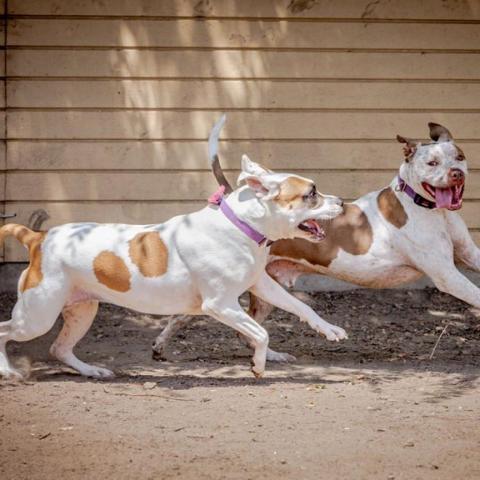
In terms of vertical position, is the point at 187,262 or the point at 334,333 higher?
the point at 187,262

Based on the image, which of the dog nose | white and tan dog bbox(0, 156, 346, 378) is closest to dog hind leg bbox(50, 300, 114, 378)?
white and tan dog bbox(0, 156, 346, 378)

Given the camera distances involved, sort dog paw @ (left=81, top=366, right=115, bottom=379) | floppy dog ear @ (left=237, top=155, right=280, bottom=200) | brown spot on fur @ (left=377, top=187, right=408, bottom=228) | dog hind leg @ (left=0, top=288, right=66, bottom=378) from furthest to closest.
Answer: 1. brown spot on fur @ (left=377, top=187, right=408, bottom=228)
2. dog paw @ (left=81, top=366, right=115, bottom=379)
3. dog hind leg @ (left=0, top=288, right=66, bottom=378)
4. floppy dog ear @ (left=237, top=155, right=280, bottom=200)

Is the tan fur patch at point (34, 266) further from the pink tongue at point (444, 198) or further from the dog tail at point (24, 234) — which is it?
the pink tongue at point (444, 198)

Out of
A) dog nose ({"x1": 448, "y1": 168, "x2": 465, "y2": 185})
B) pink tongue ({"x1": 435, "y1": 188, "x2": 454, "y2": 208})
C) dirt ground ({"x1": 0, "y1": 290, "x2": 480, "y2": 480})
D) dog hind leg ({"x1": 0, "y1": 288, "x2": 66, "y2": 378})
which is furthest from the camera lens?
pink tongue ({"x1": 435, "y1": 188, "x2": 454, "y2": 208})

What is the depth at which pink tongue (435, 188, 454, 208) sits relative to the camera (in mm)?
8211

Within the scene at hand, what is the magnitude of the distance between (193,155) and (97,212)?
1037mm

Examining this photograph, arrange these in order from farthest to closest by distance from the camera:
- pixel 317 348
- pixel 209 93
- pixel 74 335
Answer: pixel 209 93 → pixel 317 348 → pixel 74 335

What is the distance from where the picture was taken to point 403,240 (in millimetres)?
8469

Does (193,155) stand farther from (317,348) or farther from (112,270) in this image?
(112,270)

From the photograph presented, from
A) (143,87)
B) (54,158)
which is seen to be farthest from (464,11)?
(54,158)

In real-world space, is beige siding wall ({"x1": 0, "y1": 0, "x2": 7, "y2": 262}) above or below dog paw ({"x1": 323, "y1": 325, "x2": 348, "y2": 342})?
above

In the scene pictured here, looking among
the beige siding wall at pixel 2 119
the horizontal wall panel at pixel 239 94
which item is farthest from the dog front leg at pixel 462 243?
the beige siding wall at pixel 2 119

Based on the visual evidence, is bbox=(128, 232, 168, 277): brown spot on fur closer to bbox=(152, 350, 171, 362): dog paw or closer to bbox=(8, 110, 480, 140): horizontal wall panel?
bbox=(152, 350, 171, 362): dog paw

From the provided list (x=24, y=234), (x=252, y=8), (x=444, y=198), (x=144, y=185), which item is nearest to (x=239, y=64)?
(x=252, y=8)
